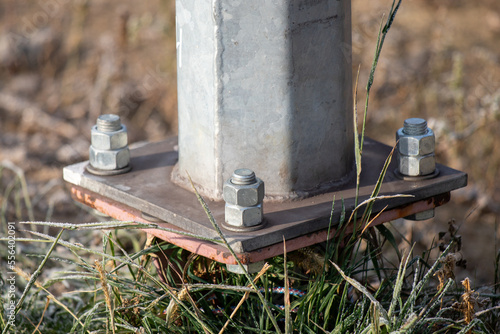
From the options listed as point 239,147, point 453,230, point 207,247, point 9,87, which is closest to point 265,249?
point 207,247

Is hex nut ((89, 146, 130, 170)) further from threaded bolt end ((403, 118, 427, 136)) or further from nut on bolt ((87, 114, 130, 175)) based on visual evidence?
threaded bolt end ((403, 118, 427, 136))

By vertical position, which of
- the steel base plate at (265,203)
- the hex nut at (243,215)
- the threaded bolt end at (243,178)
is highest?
the threaded bolt end at (243,178)

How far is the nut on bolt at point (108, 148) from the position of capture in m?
2.20

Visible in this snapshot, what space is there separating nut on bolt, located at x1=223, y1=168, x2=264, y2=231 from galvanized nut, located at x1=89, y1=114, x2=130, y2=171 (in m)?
0.54

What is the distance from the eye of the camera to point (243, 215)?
181cm

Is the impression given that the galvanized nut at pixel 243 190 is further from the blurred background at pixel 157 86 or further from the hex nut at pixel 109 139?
the blurred background at pixel 157 86

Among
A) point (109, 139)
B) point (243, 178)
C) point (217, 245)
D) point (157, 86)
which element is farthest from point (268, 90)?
point (157, 86)

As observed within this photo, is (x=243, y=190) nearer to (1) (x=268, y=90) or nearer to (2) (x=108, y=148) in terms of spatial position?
(1) (x=268, y=90)

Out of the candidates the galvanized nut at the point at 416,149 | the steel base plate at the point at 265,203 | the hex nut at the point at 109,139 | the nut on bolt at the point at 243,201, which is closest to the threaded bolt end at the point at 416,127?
the galvanized nut at the point at 416,149

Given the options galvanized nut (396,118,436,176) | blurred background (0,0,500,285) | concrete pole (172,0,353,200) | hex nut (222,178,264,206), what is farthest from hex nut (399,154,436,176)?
blurred background (0,0,500,285)

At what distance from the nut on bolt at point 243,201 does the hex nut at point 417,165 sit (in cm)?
54

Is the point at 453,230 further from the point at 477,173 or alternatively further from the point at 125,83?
the point at 125,83

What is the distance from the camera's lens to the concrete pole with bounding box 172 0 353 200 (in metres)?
1.89

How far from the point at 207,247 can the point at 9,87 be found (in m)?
3.53
